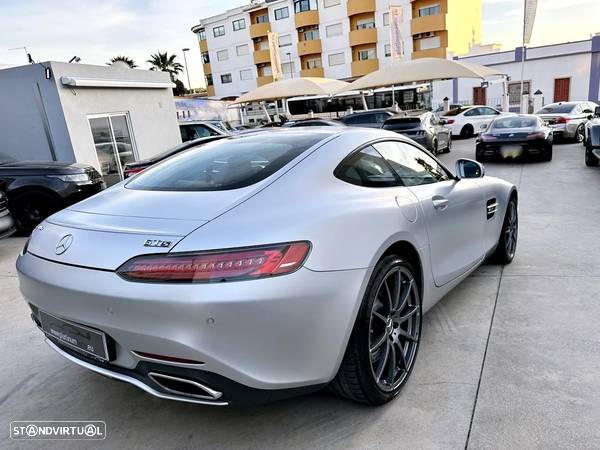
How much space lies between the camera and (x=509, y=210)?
4.11 meters

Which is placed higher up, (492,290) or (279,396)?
(279,396)

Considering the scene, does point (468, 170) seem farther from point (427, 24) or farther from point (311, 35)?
point (311, 35)

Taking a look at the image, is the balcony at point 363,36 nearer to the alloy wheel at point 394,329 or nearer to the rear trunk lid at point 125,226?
the alloy wheel at point 394,329

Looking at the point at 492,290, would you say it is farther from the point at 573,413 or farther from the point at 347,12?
the point at 347,12

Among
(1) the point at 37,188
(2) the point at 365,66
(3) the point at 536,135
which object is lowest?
(3) the point at 536,135

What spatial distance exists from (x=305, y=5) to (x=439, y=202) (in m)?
44.5

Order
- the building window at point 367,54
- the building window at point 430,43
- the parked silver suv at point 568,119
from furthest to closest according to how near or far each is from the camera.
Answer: the building window at point 367,54, the building window at point 430,43, the parked silver suv at point 568,119

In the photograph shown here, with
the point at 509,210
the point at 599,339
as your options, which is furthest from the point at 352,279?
the point at 509,210

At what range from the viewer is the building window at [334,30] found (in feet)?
135

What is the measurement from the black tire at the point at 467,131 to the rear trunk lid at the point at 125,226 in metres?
18.5

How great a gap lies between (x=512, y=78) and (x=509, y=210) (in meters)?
28.9

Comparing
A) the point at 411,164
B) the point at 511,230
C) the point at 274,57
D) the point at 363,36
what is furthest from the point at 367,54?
the point at 411,164

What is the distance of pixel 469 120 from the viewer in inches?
728

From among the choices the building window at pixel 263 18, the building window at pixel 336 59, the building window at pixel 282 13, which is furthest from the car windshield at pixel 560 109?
the building window at pixel 263 18
